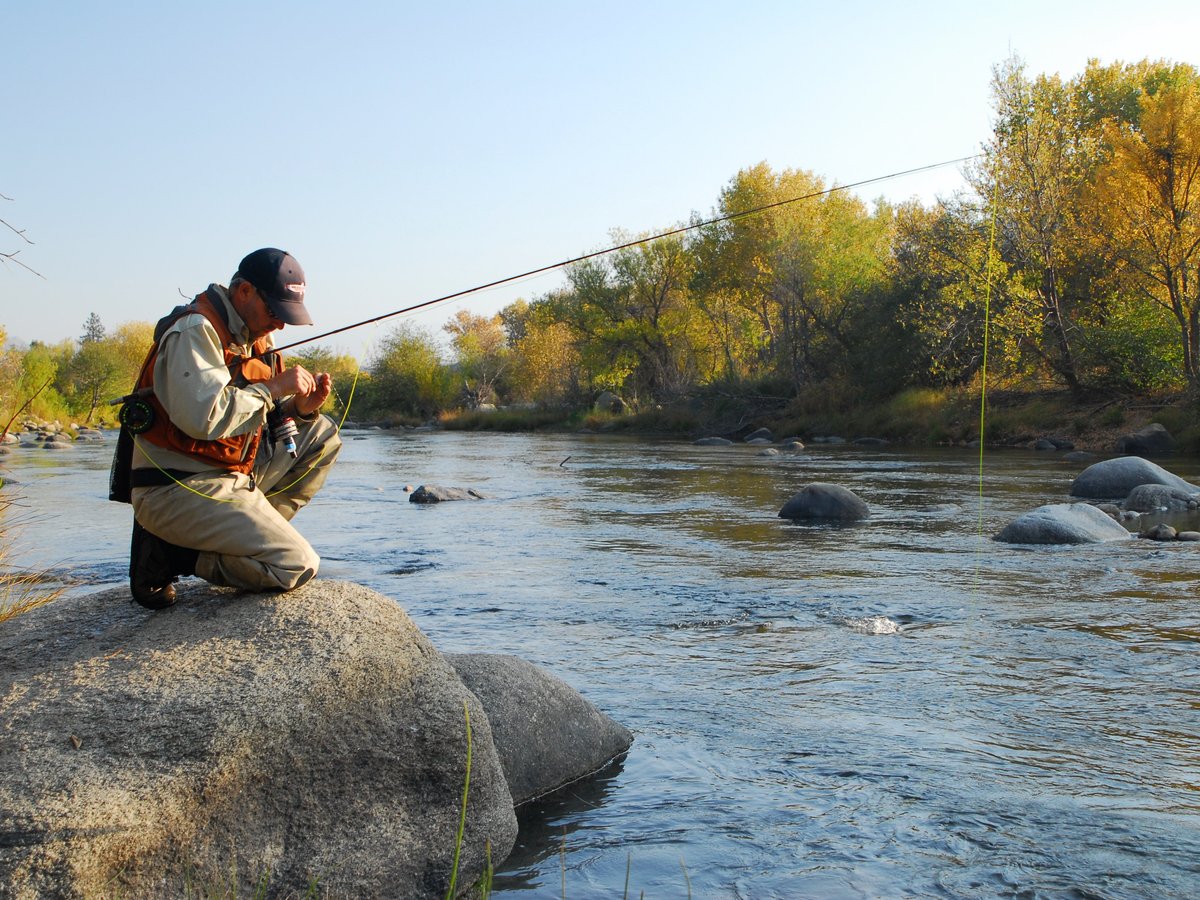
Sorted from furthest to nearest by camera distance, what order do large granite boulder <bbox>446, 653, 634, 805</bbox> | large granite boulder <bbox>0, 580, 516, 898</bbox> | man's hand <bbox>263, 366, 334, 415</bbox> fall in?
large granite boulder <bbox>446, 653, 634, 805</bbox>, man's hand <bbox>263, 366, 334, 415</bbox>, large granite boulder <bbox>0, 580, 516, 898</bbox>

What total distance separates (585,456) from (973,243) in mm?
12301

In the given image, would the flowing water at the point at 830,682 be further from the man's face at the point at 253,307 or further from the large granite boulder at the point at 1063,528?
the man's face at the point at 253,307

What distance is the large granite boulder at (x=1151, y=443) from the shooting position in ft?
85.8

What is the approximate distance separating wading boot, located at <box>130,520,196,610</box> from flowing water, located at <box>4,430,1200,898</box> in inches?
68.9

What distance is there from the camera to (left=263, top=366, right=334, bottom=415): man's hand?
441cm

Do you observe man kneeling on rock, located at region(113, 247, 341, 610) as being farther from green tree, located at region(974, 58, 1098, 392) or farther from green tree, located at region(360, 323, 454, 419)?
green tree, located at region(360, 323, 454, 419)

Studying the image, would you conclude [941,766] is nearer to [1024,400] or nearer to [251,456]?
[251,456]

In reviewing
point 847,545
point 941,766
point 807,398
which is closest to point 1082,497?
point 847,545

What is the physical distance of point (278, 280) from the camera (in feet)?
14.5

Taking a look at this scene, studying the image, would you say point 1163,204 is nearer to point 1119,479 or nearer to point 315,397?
point 1119,479

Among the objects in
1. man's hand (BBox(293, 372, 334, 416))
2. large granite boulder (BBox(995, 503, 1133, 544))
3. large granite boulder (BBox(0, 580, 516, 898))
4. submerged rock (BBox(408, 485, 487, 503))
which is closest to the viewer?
large granite boulder (BBox(0, 580, 516, 898))

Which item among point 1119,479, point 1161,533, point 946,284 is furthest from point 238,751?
point 946,284

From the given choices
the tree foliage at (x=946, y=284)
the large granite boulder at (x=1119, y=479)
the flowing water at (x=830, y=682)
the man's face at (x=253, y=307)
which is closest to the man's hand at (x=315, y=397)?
the man's face at (x=253, y=307)

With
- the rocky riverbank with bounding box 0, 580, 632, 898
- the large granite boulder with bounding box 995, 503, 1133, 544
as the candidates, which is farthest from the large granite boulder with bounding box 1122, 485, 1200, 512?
the rocky riverbank with bounding box 0, 580, 632, 898
